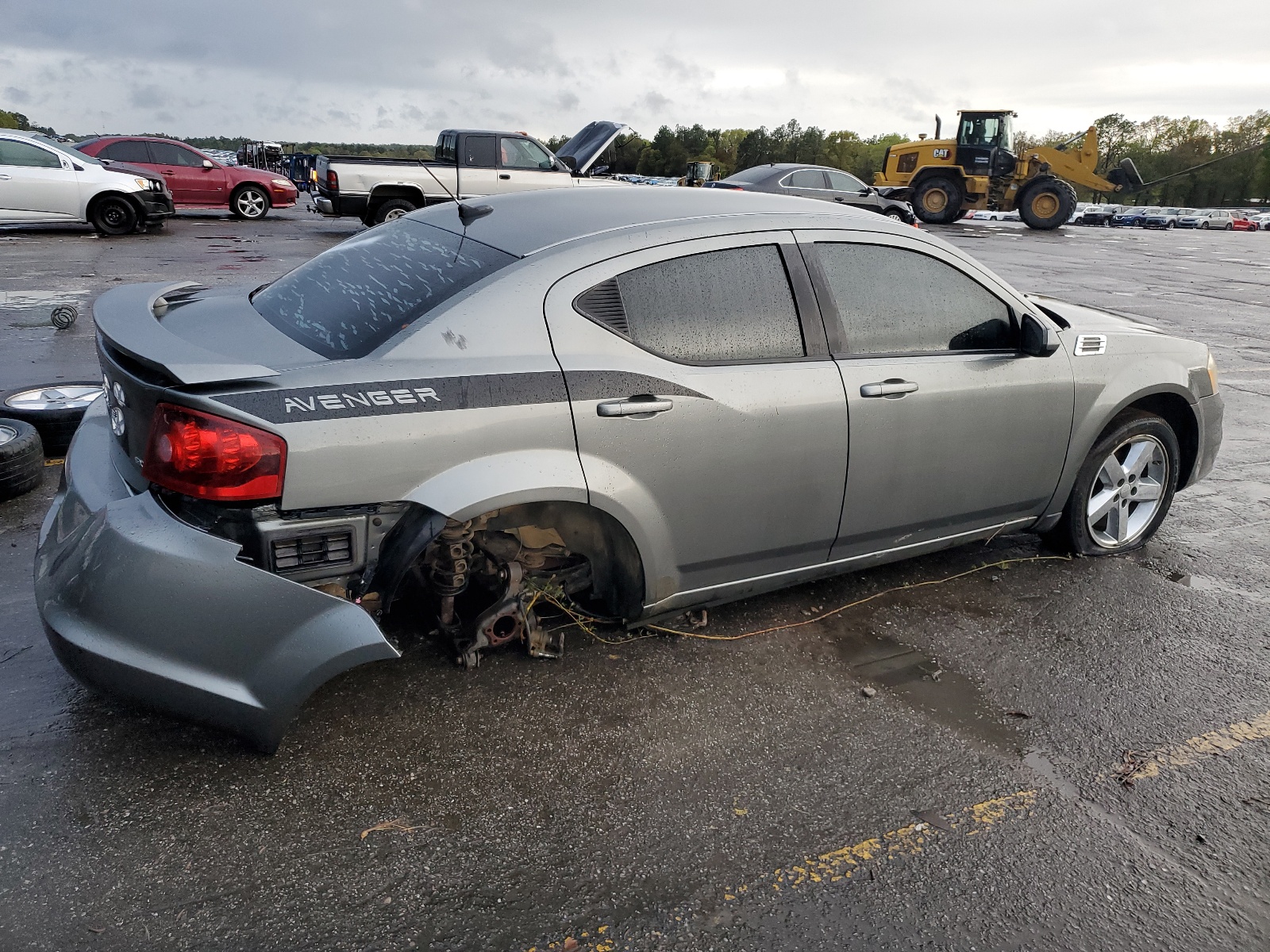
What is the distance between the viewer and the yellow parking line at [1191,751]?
2902 millimetres

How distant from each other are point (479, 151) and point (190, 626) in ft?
50.4

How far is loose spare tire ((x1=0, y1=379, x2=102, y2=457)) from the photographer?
4730mm

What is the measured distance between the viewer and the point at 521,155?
16.7 m

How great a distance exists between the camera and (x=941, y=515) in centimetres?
377

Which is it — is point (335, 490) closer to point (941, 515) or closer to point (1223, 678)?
point (941, 515)

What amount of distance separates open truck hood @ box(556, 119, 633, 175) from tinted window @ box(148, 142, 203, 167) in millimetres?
7604

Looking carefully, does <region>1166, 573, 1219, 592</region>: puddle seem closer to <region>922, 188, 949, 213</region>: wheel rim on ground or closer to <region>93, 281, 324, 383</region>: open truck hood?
<region>93, 281, 324, 383</region>: open truck hood

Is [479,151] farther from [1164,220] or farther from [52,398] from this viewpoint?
[1164,220]

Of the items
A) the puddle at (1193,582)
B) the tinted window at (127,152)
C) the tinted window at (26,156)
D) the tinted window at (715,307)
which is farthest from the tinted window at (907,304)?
the tinted window at (127,152)

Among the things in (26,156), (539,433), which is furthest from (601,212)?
(26,156)

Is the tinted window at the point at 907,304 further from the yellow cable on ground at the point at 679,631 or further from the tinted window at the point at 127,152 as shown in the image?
the tinted window at the point at 127,152

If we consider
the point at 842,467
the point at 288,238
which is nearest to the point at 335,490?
the point at 842,467

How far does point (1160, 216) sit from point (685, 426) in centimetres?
5115

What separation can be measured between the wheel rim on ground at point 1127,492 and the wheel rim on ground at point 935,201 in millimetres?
25291
